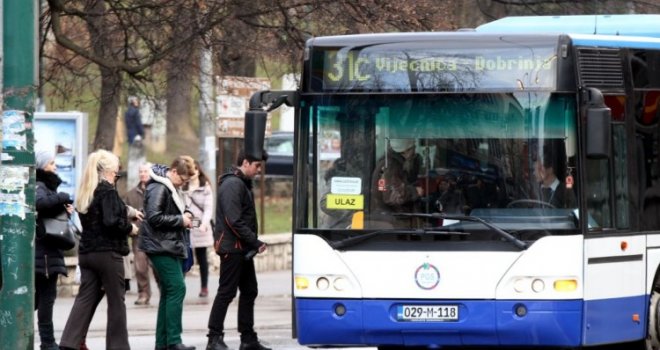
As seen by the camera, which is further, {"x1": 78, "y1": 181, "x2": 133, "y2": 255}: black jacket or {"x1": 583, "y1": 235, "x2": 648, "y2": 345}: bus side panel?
{"x1": 78, "y1": 181, "x2": 133, "y2": 255}: black jacket

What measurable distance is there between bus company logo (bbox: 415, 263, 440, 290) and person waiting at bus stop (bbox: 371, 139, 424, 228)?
0.37 metres

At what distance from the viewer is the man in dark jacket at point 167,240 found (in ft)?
41.7

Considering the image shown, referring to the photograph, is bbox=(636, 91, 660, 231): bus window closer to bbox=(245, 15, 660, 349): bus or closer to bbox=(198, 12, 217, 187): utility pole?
bbox=(245, 15, 660, 349): bus

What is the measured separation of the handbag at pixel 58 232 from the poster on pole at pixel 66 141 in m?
7.90

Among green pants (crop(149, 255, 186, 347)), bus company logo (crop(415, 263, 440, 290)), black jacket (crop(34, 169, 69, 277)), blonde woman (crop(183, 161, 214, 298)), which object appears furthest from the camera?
blonde woman (crop(183, 161, 214, 298))

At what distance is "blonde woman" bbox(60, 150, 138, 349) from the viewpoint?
1193 centimetres

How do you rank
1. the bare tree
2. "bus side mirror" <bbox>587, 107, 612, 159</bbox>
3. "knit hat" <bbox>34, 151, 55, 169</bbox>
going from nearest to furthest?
"bus side mirror" <bbox>587, 107, 612, 159</bbox> → "knit hat" <bbox>34, 151, 55, 169</bbox> → the bare tree

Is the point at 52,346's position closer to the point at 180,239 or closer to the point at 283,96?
the point at 180,239

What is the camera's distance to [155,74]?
20.8m

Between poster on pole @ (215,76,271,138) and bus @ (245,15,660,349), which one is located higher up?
poster on pole @ (215,76,271,138)

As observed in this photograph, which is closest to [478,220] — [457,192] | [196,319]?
[457,192]

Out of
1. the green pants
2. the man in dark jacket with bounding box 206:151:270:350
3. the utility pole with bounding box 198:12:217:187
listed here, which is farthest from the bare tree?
the green pants

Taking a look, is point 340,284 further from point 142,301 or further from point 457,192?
point 142,301

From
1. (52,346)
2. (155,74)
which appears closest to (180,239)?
(52,346)
